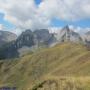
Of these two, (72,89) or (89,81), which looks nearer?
(72,89)

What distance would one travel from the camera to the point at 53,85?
6969 centimetres

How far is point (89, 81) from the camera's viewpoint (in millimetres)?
73750

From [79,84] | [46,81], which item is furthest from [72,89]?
[46,81]

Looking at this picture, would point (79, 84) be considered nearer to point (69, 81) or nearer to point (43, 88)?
point (69, 81)

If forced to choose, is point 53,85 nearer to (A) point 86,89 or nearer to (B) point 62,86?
(B) point 62,86

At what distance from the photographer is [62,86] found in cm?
6825

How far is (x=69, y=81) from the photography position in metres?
68.3

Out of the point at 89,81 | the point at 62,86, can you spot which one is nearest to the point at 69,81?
the point at 62,86

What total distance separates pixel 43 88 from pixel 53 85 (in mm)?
2790

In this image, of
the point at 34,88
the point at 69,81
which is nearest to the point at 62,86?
the point at 69,81

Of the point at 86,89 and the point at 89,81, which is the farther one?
the point at 89,81

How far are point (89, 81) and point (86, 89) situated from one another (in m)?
7.85

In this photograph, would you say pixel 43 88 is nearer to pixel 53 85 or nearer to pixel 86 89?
pixel 53 85

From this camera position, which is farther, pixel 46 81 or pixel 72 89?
pixel 46 81
